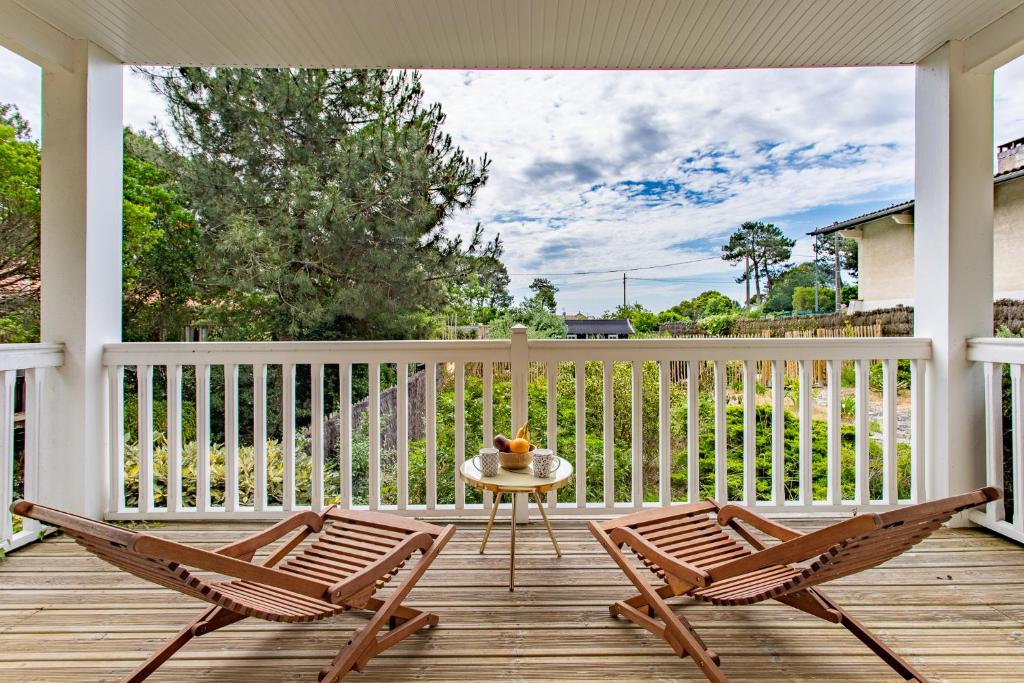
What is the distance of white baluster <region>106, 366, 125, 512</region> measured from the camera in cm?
291

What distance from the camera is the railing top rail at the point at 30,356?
2465 millimetres

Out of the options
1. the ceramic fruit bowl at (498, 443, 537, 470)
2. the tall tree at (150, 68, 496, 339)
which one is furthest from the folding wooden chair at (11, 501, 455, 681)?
the tall tree at (150, 68, 496, 339)

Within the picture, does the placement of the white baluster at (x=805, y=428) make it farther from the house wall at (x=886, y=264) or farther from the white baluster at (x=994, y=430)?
the house wall at (x=886, y=264)

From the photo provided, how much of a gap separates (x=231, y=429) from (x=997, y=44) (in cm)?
472

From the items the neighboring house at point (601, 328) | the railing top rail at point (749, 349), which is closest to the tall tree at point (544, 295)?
the neighboring house at point (601, 328)

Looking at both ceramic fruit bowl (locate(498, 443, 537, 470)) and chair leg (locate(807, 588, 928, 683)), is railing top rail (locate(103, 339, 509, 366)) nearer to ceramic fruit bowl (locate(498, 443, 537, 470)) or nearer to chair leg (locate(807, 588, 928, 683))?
ceramic fruit bowl (locate(498, 443, 537, 470))

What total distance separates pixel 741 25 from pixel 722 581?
2.81 meters

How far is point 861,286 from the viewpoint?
438cm

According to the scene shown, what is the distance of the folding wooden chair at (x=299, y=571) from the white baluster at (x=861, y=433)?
2.55 m

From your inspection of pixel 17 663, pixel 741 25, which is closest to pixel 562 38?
pixel 741 25

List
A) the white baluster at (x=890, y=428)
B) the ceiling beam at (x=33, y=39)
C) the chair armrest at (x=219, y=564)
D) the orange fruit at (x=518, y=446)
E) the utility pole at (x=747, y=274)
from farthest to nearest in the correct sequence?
the utility pole at (x=747, y=274) → the white baluster at (x=890, y=428) → the ceiling beam at (x=33, y=39) → the orange fruit at (x=518, y=446) → the chair armrest at (x=219, y=564)

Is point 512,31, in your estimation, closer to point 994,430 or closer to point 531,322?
point 531,322

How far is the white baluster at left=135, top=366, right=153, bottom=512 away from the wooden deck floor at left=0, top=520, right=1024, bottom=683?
49 centimetres

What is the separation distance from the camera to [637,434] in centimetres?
292
